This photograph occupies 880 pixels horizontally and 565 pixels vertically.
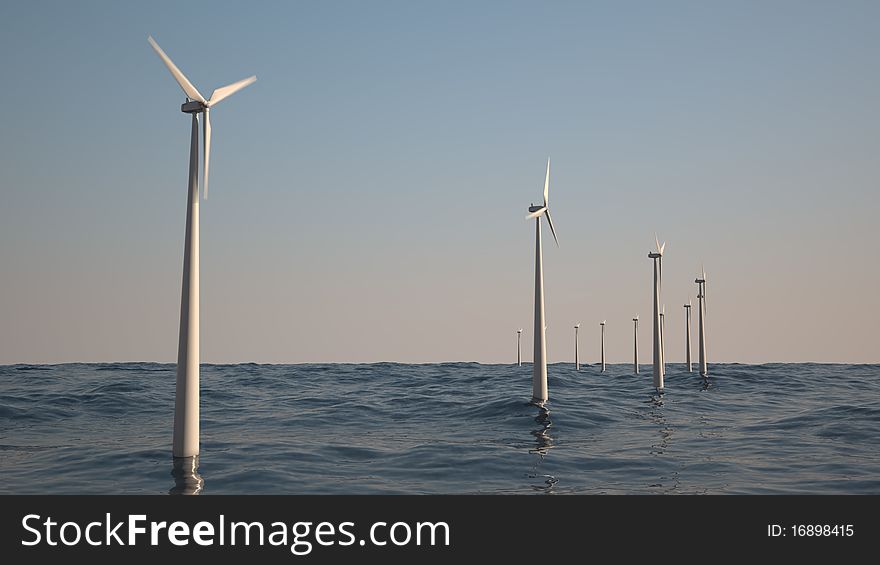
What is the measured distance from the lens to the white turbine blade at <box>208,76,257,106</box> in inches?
1900

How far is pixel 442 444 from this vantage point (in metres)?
59.0

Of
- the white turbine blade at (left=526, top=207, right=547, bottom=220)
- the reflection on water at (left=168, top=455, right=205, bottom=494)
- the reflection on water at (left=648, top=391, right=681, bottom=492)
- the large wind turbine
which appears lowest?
the reflection on water at (left=648, top=391, right=681, bottom=492)

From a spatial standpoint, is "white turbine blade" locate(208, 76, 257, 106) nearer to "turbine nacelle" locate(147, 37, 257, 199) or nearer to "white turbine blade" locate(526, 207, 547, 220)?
"turbine nacelle" locate(147, 37, 257, 199)

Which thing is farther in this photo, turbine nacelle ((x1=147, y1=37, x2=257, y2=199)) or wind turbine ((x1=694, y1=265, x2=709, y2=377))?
wind turbine ((x1=694, y1=265, x2=709, y2=377))

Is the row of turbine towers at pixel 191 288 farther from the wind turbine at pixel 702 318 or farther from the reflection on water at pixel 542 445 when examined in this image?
the wind turbine at pixel 702 318

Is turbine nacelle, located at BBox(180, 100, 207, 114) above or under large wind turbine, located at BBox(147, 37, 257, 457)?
above

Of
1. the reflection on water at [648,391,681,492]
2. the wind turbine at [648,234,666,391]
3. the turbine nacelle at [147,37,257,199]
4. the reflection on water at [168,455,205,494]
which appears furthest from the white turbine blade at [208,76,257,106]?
the wind turbine at [648,234,666,391]

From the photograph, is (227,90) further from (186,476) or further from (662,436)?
(662,436)

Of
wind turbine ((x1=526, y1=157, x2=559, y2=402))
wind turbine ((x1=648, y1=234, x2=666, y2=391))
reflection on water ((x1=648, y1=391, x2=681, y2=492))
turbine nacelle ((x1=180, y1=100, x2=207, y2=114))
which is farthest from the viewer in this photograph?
wind turbine ((x1=648, y1=234, x2=666, y2=391))

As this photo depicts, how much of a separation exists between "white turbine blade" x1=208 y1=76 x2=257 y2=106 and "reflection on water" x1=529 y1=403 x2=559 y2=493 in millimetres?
30863

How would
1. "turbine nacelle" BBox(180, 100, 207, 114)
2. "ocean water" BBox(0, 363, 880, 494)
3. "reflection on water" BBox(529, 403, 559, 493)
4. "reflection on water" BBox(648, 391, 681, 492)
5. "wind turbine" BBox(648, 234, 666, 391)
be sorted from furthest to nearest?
"wind turbine" BBox(648, 234, 666, 391)
"turbine nacelle" BBox(180, 100, 207, 114)
"ocean water" BBox(0, 363, 880, 494)
"reflection on water" BBox(529, 403, 559, 493)
"reflection on water" BBox(648, 391, 681, 492)

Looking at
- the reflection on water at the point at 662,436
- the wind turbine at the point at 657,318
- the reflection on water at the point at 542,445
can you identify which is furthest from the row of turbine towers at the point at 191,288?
the wind turbine at the point at 657,318

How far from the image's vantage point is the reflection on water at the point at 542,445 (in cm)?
4191
